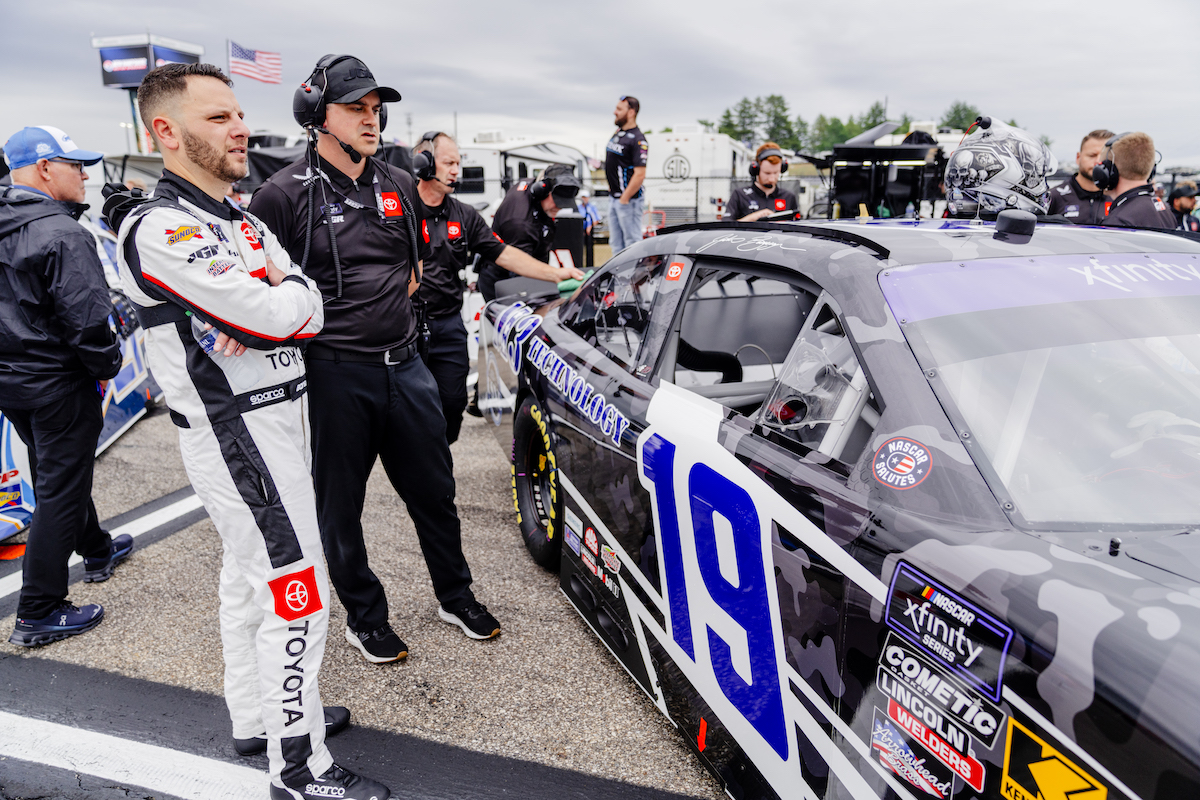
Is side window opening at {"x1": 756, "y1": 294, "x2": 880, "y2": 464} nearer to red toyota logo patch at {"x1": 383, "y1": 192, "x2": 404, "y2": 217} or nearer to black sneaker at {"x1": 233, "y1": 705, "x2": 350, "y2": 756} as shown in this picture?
red toyota logo patch at {"x1": 383, "y1": 192, "x2": 404, "y2": 217}

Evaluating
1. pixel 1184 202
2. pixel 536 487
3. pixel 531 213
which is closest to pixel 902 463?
pixel 536 487

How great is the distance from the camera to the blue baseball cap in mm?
3141

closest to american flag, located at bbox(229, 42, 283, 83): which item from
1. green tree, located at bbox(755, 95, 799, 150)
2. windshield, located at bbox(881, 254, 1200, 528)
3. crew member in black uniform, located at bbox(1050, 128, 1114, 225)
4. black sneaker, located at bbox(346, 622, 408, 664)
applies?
crew member in black uniform, located at bbox(1050, 128, 1114, 225)

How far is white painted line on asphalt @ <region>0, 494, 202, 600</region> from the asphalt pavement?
17cm

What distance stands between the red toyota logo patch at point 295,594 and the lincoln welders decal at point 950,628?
57.8 inches

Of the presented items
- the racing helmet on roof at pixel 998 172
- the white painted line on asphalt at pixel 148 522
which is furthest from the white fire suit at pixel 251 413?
the racing helmet on roof at pixel 998 172

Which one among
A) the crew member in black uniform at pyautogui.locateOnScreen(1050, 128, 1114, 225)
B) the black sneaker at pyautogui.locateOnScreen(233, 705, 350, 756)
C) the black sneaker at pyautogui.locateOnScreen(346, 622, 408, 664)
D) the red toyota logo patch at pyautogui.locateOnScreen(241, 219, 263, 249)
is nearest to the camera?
the red toyota logo patch at pyautogui.locateOnScreen(241, 219, 263, 249)

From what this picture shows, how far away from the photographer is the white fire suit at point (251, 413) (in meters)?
1.81

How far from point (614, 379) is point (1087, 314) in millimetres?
1383

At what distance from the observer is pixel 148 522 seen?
4133 mm

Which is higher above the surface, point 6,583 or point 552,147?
point 552,147

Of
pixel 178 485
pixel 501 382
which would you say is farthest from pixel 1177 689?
pixel 178 485

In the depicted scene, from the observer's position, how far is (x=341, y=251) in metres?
2.49

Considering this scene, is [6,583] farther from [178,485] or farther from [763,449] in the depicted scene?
[763,449]
